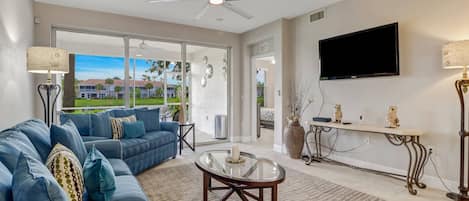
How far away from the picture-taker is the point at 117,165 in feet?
8.13

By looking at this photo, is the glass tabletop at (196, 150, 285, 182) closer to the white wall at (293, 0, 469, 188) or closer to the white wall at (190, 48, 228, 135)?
the white wall at (293, 0, 469, 188)

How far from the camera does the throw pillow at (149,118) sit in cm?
451

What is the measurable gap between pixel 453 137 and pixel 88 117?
4.71 m

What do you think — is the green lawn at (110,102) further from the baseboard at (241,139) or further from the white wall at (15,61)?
the baseboard at (241,139)

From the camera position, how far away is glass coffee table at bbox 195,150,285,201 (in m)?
2.16

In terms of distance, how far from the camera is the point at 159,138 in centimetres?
415

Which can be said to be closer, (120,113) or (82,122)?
(82,122)

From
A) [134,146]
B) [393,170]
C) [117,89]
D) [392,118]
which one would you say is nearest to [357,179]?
[393,170]

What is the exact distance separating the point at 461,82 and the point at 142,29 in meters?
5.06

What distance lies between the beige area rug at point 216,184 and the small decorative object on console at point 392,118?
3.41 feet

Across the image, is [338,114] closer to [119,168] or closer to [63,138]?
[119,168]

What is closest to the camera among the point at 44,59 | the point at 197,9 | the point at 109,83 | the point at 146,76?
the point at 44,59

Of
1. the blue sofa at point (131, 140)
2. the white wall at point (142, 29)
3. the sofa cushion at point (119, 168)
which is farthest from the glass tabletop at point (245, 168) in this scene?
the white wall at point (142, 29)

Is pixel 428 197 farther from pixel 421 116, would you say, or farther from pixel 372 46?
pixel 372 46
